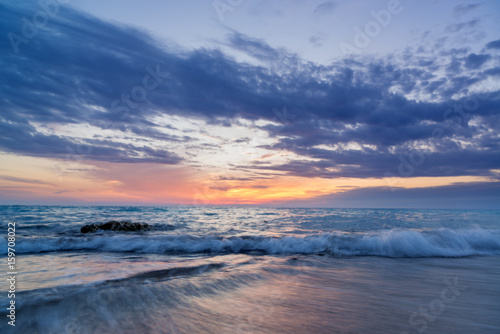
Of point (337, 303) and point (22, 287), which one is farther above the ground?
point (22, 287)

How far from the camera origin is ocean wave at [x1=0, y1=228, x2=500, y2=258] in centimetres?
1106

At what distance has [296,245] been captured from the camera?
1212cm

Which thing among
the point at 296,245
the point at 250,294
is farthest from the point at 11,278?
the point at 296,245

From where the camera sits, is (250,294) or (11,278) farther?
(11,278)

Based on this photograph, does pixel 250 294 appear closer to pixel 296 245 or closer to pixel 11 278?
pixel 11 278

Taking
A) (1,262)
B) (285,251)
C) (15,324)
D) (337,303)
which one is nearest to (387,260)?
(285,251)

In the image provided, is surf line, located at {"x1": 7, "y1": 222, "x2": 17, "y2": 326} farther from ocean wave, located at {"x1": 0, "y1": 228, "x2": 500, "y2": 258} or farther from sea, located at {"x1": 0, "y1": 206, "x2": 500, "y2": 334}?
ocean wave, located at {"x1": 0, "y1": 228, "x2": 500, "y2": 258}

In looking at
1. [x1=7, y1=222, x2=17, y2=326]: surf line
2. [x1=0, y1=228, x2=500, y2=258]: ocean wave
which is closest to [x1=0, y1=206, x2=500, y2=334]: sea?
[x1=7, y1=222, x2=17, y2=326]: surf line

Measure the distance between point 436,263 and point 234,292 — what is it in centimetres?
840

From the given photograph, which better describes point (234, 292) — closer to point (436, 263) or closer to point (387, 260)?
point (387, 260)

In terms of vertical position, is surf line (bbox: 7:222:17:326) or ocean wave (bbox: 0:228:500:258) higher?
surf line (bbox: 7:222:17:326)

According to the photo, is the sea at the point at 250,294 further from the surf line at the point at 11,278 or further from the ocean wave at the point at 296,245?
the ocean wave at the point at 296,245

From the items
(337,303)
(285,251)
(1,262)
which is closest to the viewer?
(337,303)

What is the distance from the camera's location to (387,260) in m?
9.98
